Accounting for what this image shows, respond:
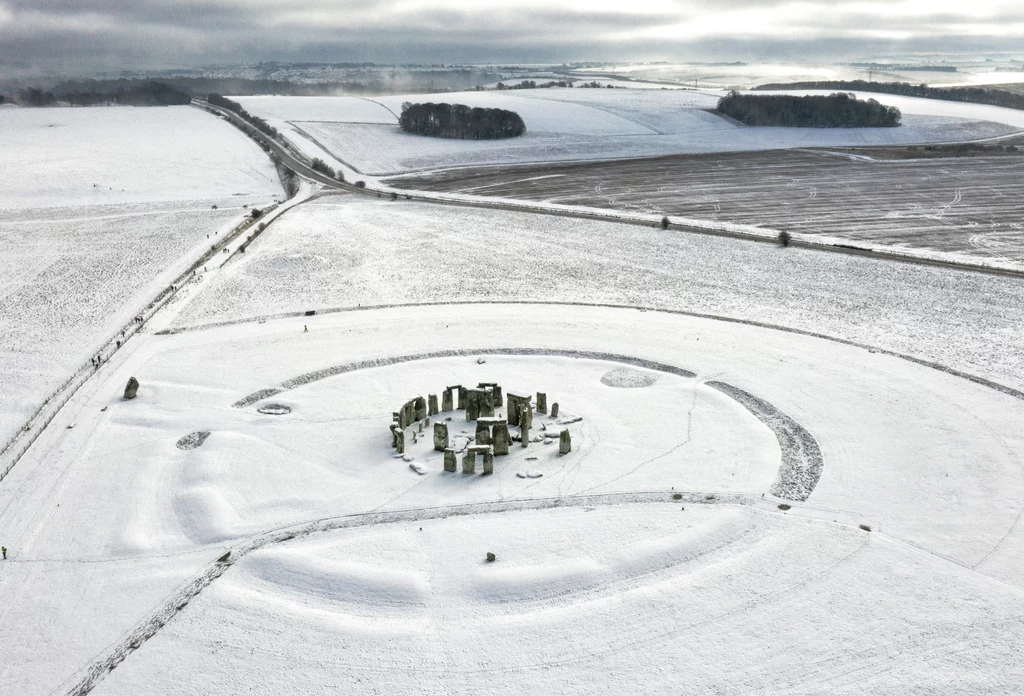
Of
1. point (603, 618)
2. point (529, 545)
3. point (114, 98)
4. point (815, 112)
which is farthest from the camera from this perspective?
point (114, 98)

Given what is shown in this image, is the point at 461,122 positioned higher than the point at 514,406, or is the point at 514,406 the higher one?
the point at 461,122

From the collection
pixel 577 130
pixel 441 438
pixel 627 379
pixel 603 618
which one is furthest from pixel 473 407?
pixel 577 130

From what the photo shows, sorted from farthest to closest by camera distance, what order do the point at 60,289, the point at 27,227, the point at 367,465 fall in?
1. the point at 27,227
2. the point at 60,289
3. the point at 367,465

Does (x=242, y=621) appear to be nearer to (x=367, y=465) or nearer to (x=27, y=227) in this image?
(x=367, y=465)

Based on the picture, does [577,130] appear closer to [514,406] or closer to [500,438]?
[514,406]

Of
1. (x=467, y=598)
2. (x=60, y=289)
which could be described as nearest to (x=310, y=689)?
(x=467, y=598)

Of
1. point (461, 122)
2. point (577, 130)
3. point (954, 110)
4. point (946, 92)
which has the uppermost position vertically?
point (946, 92)

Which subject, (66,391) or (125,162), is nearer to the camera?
(66,391)

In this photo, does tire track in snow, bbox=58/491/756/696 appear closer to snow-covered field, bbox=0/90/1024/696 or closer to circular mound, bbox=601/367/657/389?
snow-covered field, bbox=0/90/1024/696
